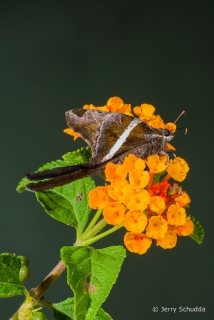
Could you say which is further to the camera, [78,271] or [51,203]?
[51,203]

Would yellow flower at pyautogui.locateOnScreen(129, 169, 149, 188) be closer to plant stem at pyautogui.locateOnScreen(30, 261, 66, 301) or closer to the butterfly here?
the butterfly

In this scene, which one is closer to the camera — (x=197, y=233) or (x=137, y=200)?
(x=137, y=200)

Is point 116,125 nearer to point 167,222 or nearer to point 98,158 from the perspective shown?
point 98,158

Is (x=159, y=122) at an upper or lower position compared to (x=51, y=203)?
upper

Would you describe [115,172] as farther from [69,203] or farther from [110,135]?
[69,203]

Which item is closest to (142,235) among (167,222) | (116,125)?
(167,222)

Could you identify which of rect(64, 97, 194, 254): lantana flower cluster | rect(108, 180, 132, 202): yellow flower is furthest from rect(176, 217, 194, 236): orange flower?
rect(108, 180, 132, 202): yellow flower

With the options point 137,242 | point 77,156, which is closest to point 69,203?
point 77,156
